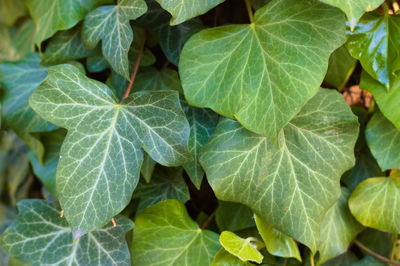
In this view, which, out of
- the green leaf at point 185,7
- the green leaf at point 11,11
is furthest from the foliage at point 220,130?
the green leaf at point 11,11

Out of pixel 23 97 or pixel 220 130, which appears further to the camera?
pixel 23 97

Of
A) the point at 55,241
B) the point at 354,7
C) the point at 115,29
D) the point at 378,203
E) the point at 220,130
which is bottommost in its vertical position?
the point at 55,241

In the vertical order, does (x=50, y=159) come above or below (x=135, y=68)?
below

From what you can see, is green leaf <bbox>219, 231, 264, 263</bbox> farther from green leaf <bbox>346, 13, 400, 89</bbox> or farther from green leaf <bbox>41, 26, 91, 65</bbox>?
green leaf <bbox>41, 26, 91, 65</bbox>

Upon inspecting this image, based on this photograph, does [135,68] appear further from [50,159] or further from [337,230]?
[337,230]

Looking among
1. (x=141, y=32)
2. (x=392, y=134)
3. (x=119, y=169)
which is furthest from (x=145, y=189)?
(x=392, y=134)

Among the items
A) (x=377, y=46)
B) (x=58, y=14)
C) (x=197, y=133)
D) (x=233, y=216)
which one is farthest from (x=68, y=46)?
(x=377, y=46)

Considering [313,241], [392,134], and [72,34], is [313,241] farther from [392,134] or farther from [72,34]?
[72,34]

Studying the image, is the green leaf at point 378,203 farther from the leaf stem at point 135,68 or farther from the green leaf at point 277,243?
the leaf stem at point 135,68
